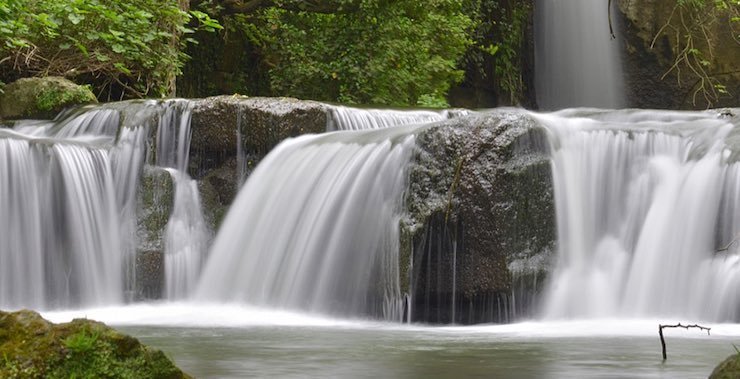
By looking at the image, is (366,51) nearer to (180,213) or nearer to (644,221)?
(180,213)

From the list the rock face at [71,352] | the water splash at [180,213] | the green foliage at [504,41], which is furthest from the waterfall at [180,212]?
the green foliage at [504,41]

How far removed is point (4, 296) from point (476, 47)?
428 inches

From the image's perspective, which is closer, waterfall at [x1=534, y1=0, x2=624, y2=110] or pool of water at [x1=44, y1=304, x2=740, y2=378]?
pool of water at [x1=44, y1=304, x2=740, y2=378]

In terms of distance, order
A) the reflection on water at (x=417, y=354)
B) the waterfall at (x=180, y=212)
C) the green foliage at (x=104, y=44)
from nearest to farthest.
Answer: the reflection on water at (x=417, y=354) < the waterfall at (x=180, y=212) < the green foliage at (x=104, y=44)

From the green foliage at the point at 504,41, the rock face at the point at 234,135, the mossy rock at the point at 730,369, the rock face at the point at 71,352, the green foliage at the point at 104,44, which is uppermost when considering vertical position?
the green foliage at the point at 504,41

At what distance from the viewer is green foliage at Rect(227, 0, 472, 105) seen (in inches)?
612

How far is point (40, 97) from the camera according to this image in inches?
451

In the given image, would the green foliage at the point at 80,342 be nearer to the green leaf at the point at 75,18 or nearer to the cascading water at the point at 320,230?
the cascading water at the point at 320,230

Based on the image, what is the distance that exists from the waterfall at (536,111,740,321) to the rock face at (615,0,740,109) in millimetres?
8187

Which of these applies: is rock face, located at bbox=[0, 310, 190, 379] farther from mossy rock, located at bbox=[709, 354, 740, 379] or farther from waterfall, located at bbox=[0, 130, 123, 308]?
waterfall, located at bbox=[0, 130, 123, 308]

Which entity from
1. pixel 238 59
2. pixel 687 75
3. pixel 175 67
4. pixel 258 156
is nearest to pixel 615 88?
pixel 687 75

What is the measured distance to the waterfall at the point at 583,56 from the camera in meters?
17.8

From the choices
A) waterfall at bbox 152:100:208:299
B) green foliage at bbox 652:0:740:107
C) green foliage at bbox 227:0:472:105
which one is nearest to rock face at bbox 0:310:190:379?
waterfall at bbox 152:100:208:299

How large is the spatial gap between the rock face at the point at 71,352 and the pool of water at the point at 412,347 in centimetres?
132
